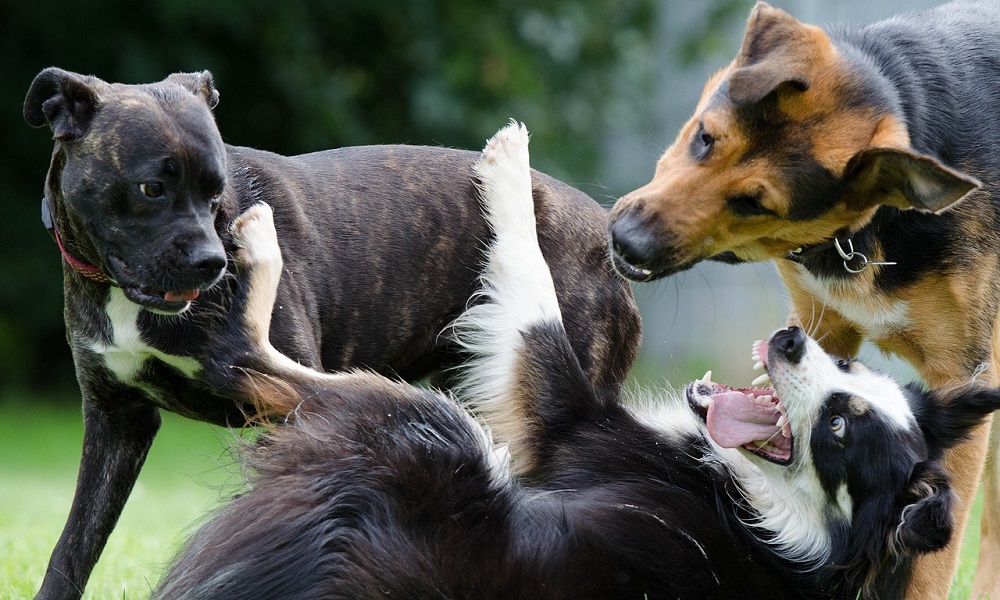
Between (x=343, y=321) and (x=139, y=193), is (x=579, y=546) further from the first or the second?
(x=139, y=193)

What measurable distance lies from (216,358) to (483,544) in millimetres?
1153

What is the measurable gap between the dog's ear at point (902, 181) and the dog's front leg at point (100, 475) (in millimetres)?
2603

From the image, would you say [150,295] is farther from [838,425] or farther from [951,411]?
[951,411]

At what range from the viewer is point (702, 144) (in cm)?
403

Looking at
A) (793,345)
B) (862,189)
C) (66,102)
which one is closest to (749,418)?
(793,345)

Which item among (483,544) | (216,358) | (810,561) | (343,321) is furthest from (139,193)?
(810,561)

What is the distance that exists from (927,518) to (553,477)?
1298 millimetres

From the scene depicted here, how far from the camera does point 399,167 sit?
4.62 meters

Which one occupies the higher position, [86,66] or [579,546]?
[579,546]

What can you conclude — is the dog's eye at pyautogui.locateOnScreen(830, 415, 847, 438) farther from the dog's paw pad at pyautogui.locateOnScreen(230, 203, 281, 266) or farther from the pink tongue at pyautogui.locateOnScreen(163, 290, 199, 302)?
the pink tongue at pyautogui.locateOnScreen(163, 290, 199, 302)

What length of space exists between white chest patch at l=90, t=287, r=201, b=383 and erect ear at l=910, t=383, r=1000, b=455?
8.30ft

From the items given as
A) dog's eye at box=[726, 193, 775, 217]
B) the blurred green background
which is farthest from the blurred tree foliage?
dog's eye at box=[726, 193, 775, 217]

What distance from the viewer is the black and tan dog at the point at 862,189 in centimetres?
383

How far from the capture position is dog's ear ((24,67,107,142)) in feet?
12.3
